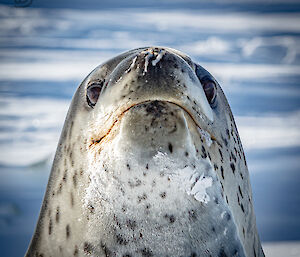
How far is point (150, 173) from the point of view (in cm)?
168

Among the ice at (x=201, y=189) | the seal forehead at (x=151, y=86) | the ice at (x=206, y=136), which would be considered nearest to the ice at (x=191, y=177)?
the ice at (x=201, y=189)

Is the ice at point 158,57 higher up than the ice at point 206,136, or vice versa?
the ice at point 158,57

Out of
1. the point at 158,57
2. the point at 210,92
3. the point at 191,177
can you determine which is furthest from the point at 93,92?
the point at 191,177

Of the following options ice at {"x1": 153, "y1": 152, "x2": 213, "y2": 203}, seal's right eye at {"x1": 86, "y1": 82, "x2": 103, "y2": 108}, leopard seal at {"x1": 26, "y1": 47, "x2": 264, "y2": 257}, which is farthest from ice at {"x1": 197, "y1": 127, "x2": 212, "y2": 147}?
seal's right eye at {"x1": 86, "y1": 82, "x2": 103, "y2": 108}

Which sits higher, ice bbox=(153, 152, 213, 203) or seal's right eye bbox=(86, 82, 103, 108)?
seal's right eye bbox=(86, 82, 103, 108)

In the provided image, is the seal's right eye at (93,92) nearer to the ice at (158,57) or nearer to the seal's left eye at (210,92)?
the ice at (158,57)

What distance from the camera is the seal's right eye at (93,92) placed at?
2207 millimetres

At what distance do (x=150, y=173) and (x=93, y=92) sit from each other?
0.75 meters

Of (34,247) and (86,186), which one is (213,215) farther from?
(34,247)

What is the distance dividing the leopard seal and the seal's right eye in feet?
0.35

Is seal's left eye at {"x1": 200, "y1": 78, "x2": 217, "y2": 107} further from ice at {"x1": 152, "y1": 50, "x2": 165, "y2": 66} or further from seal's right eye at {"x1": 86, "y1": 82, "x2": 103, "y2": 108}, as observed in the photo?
seal's right eye at {"x1": 86, "y1": 82, "x2": 103, "y2": 108}

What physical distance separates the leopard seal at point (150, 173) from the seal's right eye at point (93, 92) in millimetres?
105

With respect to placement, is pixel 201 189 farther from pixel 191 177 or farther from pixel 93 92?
pixel 93 92

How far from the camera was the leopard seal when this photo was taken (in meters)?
1.68
